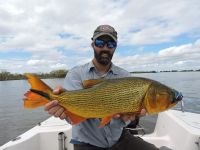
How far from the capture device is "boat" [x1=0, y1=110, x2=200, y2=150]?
5.17 metres

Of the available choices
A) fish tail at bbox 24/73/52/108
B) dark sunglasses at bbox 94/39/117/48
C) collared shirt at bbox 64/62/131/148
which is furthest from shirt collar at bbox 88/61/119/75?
fish tail at bbox 24/73/52/108

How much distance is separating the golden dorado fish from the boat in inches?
93.3

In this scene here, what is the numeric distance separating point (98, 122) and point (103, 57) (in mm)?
995

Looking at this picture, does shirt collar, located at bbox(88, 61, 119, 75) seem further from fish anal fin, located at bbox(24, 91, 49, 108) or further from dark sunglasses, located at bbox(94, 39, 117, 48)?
fish anal fin, located at bbox(24, 91, 49, 108)

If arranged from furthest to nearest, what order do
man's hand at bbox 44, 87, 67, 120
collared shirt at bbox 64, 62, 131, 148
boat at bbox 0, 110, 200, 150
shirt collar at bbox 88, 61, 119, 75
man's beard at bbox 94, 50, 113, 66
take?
boat at bbox 0, 110, 200, 150, shirt collar at bbox 88, 61, 119, 75, man's beard at bbox 94, 50, 113, 66, collared shirt at bbox 64, 62, 131, 148, man's hand at bbox 44, 87, 67, 120

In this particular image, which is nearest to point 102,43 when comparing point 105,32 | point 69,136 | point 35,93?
point 105,32

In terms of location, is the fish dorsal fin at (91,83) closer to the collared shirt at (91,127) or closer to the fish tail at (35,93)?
the fish tail at (35,93)

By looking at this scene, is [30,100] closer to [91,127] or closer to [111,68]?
[91,127]

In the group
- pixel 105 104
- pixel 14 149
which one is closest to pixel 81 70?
pixel 105 104

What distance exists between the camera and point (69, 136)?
5926 mm

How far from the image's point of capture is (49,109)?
3287 millimetres

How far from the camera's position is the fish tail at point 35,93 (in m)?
2.98

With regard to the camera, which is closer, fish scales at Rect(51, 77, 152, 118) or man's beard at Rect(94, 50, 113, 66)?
fish scales at Rect(51, 77, 152, 118)

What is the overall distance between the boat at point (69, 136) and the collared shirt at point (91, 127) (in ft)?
5.58
